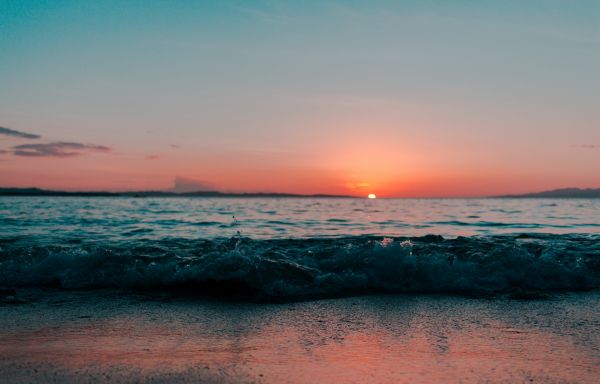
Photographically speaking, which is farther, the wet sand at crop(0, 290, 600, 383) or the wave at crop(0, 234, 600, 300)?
the wave at crop(0, 234, 600, 300)

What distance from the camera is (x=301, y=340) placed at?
16.4 feet

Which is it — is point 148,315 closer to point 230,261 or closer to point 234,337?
point 234,337

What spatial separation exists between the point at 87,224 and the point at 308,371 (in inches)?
748

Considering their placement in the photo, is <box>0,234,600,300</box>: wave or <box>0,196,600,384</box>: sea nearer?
<box>0,196,600,384</box>: sea

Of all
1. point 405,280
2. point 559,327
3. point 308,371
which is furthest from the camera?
point 405,280

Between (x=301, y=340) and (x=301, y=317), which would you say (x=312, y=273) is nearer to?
(x=301, y=317)

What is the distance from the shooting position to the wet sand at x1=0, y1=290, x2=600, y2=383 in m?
4.06

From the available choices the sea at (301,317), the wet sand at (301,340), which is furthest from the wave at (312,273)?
the wet sand at (301,340)

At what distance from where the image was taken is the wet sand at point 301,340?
4059 mm

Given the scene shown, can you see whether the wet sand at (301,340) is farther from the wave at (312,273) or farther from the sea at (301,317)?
the wave at (312,273)

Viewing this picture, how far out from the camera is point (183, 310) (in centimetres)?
647

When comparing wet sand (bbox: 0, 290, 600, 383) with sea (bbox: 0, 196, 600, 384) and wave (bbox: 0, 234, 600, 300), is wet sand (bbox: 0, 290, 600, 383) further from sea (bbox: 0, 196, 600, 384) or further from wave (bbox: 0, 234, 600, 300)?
wave (bbox: 0, 234, 600, 300)

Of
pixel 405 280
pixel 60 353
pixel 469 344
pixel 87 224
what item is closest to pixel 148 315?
pixel 60 353

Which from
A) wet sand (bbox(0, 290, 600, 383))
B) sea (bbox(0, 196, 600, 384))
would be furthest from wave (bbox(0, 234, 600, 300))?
wet sand (bbox(0, 290, 600, 383))
